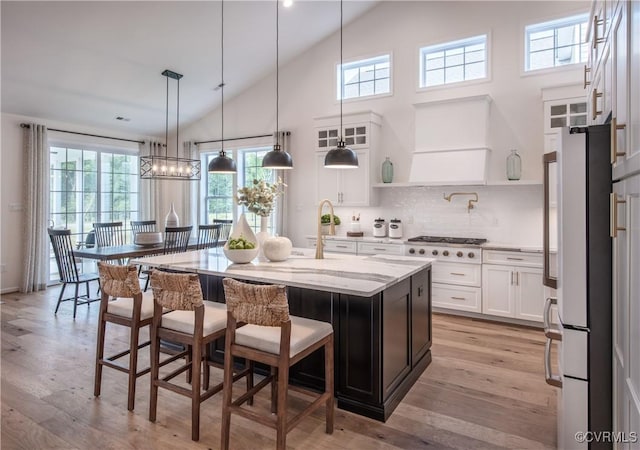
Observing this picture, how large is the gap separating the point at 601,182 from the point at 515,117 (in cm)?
365

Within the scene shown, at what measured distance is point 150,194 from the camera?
759cm

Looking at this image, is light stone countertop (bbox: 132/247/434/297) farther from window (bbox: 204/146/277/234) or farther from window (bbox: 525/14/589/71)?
window (bbox: 204/146/277/234)

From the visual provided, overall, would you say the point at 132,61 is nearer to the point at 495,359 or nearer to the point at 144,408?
the point at 144,408

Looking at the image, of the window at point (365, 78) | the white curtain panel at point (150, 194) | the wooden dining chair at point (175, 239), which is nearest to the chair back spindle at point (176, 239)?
the wooden dining chair at point (175, 239)

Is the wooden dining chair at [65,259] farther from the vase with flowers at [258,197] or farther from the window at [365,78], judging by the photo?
the window at [365,78]

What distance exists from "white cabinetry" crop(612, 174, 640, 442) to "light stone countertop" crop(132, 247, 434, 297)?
114cm

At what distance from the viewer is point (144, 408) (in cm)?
269

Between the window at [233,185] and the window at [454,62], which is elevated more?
the window at [454,62]

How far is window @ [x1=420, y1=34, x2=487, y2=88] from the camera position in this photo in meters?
5.25

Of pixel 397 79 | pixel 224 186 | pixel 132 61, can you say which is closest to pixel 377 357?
pixel 397 79

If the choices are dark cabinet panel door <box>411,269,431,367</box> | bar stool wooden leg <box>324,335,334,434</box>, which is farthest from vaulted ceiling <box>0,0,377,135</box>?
bar stool wooden leg <box>324,335,334,434</box>

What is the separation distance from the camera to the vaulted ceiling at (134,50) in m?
4.48

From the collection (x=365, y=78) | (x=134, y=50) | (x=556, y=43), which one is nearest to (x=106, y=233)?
(x=134, y=50)

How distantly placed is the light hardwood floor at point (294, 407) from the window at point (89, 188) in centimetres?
311
